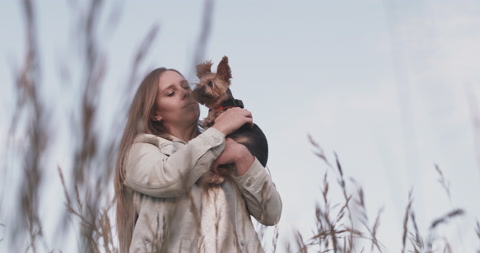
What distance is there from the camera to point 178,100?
3.31m

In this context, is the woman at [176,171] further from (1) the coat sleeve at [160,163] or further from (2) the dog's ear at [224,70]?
(2) the dog's ear at [224,70]

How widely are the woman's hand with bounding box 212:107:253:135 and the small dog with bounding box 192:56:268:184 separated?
0.09m

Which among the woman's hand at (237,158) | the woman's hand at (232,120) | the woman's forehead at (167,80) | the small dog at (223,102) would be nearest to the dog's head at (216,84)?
the small dog at (223,102)

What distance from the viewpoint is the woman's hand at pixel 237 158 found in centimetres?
294

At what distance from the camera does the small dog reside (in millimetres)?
3174

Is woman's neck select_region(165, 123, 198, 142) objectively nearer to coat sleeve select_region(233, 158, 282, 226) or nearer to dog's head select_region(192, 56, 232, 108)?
dog's head select_region(192, 56, 232, 108)

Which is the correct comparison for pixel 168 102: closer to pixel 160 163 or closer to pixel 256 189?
pixel 160 163

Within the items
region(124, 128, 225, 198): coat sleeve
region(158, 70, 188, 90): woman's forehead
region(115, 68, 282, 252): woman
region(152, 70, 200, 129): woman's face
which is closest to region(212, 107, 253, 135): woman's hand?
Answer: region(115, 68, 282, 252): woman

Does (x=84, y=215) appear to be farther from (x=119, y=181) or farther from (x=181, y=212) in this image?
(x=119, y=181)

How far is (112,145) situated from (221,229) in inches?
80.4

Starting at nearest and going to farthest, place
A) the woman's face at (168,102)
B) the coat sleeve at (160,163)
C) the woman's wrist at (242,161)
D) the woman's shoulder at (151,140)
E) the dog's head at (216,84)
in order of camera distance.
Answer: the coat sleeve at (160,163)
the woman's wrist at (242,161)
the woman's shoulder at (151,140)
the woman's face at (168,102)
the dog's head at (216,84)

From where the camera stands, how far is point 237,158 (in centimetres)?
295

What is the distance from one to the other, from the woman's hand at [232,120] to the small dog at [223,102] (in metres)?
0.09

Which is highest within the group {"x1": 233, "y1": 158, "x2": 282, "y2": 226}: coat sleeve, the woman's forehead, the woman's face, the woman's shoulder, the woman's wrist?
the woman's forehead
